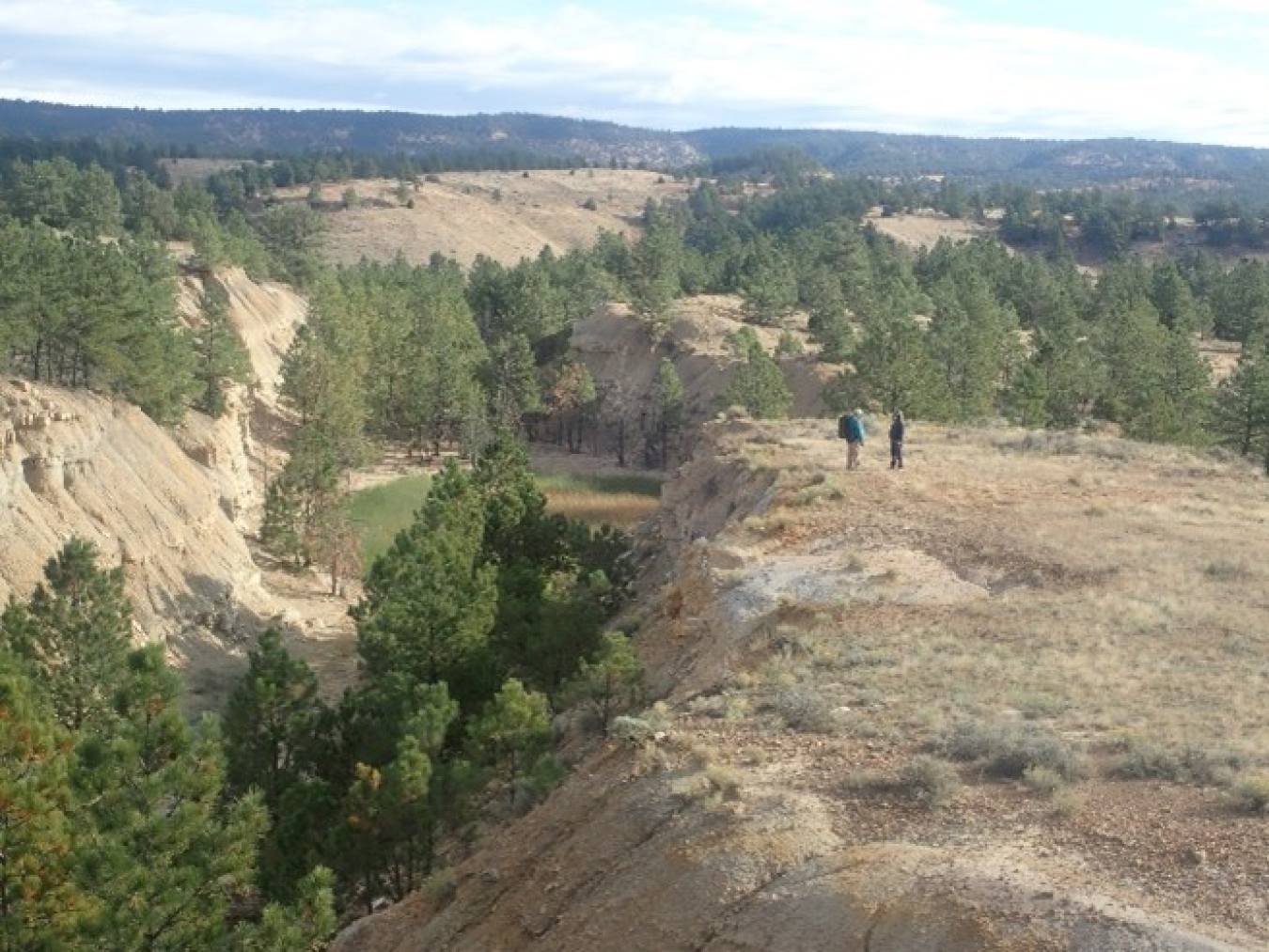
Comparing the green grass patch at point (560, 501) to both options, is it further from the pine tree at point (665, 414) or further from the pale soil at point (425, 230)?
the pale soil at point (425, 230)

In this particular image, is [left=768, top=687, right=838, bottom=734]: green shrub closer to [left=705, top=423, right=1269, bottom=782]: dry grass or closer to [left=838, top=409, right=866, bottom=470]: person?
[left=705, top=423, right=1269, bottom=782]: dry grass

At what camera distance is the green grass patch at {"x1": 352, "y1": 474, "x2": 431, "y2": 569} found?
6500 cm

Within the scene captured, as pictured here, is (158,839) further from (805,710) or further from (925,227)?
(925,227)

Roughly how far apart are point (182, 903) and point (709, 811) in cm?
853

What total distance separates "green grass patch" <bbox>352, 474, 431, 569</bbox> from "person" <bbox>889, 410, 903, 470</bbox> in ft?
103

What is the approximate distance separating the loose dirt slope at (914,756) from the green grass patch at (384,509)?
36902 mm

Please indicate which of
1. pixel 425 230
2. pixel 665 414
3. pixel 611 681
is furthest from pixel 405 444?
pixel 425 230

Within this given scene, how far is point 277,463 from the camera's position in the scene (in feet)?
248

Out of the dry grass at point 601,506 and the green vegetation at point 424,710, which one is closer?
the green vegetation at point 424,710

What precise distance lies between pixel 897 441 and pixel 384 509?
139 ft

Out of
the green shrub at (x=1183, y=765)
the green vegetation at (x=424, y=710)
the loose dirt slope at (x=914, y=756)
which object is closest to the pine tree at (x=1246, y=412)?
the loose dirt slope at (x=914, y=756)

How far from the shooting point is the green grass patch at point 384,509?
65.0 m

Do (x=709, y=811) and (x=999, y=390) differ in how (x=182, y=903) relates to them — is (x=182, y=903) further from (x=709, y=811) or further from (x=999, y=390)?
(x=999, y=390)

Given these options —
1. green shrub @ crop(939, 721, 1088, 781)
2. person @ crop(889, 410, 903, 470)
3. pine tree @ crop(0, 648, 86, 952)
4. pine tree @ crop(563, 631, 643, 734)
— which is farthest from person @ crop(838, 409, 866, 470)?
pine tree @ crop(0, 648, 86, 952)
